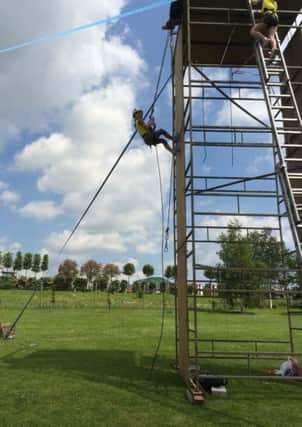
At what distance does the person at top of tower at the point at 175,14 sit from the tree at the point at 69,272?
64.5 m

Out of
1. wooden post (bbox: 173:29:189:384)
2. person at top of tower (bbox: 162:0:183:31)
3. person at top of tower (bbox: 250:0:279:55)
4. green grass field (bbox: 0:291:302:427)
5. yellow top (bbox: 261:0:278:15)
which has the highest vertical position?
person at top of tower (bbox: 162:0:183:31)

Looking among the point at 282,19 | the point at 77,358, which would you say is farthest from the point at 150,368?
the point at 282,19

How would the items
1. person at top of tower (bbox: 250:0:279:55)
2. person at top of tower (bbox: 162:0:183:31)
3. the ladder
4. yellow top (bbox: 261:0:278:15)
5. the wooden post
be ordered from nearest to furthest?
the ladder, person at top of tower (bbox: 250:0:279:55), yellow top (bbox: 261:0:278:15), the wooden post, person at top of tower (bbox: 162:0:183:31)

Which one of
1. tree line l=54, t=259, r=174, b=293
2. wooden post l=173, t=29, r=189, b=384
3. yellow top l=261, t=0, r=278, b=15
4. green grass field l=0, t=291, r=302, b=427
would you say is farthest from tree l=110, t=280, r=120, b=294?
yellow top l=261, t=0, r=278, b=15

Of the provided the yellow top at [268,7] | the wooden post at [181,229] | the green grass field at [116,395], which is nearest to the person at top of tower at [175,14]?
the wooden post at [181,229]

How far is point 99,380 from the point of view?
6.96 meters

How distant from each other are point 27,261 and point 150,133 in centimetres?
8493

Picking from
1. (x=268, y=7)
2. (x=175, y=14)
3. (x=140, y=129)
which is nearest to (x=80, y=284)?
(x=140, y=129)

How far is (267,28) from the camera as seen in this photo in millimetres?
6414

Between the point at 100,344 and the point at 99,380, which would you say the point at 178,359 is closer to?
the point at 99,380

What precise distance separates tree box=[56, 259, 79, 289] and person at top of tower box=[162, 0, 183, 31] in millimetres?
64508

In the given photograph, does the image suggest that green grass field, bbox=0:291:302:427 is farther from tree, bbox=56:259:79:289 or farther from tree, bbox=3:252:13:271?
tree, bbox=3:252:13:271

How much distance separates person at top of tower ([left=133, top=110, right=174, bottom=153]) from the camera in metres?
8.17

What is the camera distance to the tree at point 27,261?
8725 cm
